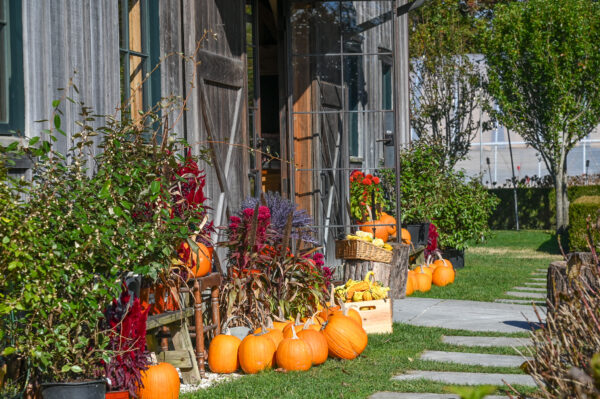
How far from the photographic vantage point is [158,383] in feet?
15.4

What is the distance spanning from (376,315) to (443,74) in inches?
532

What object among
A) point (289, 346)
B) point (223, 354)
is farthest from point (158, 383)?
point (289, 346)

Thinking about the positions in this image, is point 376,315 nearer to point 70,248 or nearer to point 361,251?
point 361,251

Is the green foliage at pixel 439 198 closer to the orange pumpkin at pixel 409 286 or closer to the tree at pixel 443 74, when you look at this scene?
the orange pumpkin at pixel 409 286

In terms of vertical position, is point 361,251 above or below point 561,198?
below

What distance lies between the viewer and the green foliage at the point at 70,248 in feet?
11.9

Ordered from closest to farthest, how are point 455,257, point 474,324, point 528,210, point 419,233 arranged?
point 474,324 → point 419,233 → point 455,257 → point 528,210

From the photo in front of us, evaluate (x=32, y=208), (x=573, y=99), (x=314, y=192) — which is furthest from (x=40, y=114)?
(x=573, y=99)

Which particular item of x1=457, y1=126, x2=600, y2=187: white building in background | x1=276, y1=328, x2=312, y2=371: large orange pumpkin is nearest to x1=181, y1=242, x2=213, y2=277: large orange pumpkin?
x1=276, y1=328, x2=312, y2=371: large orange pumpkin

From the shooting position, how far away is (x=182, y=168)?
17.6 feet

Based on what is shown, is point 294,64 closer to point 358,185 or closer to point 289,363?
point 358,185

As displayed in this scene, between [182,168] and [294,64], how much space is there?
4.92m

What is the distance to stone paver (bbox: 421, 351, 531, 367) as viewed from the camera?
231 inches

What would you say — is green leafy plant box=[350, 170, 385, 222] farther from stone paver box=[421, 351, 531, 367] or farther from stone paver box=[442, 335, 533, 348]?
stone paver box=[421, 351, 531, 367]
